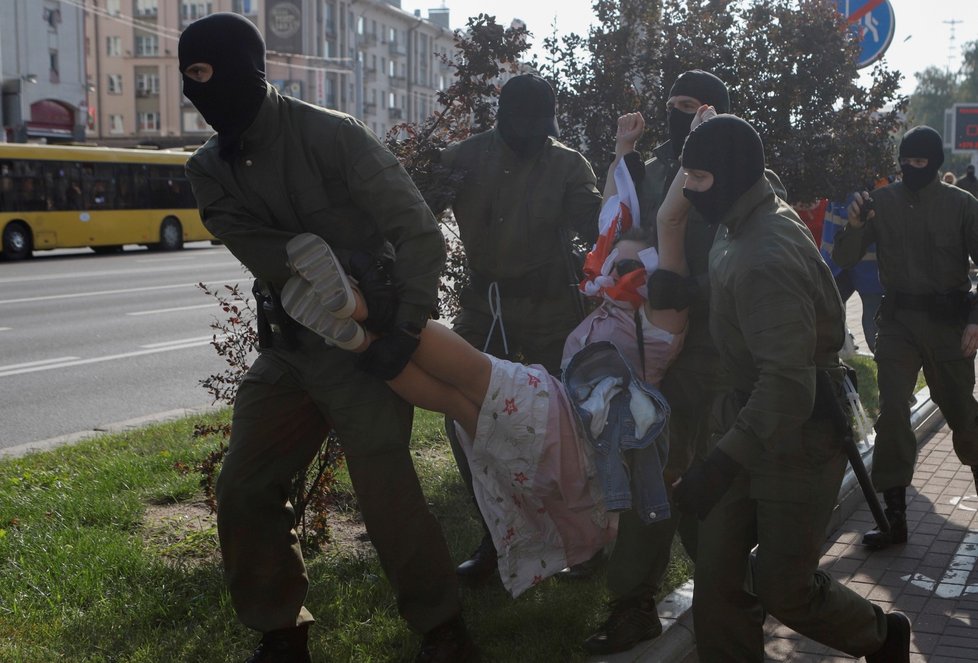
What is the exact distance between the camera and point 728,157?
3.48 metres

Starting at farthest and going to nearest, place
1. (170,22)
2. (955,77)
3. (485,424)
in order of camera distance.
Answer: (955,77) < (170,22) < (485,424)

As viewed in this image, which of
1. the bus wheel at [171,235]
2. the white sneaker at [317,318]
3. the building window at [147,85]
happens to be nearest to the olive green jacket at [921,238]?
the white sneaker at [317,318]

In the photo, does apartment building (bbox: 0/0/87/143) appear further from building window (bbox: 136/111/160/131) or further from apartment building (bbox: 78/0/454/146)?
building window (bbox: 136/111/160/131)

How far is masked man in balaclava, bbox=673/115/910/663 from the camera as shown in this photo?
129 inches

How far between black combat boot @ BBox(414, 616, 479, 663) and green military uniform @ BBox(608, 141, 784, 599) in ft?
2.26

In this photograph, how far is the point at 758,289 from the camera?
10.8 feet

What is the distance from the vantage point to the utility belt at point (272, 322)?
373 centimetres

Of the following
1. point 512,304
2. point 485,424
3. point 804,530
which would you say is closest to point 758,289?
point 804,530

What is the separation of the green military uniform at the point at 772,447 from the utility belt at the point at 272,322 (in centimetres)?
130

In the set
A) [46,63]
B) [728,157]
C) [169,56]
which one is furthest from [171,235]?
[169,56]

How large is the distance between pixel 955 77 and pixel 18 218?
87587 mm

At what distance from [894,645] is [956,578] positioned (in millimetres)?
1812

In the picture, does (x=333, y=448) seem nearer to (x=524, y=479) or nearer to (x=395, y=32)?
(x=524, y=479)

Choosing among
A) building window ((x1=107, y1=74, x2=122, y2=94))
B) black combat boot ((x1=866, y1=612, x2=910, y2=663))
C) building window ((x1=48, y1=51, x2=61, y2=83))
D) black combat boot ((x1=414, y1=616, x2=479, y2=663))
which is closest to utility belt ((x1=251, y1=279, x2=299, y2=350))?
black combat boot ((x1=414, y1=616, x2=479, y2=663))
